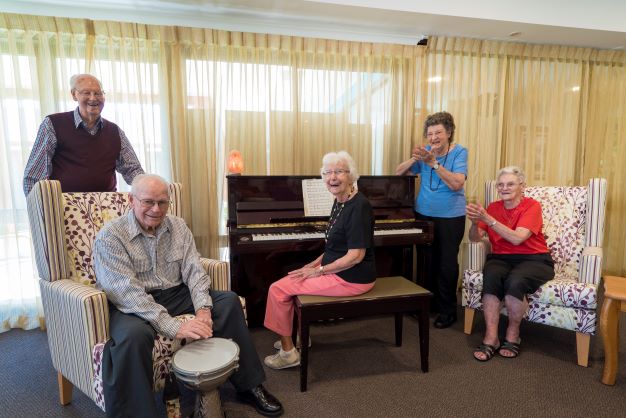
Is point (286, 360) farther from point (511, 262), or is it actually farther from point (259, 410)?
point (511, 262)

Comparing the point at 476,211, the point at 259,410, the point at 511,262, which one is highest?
the point at 476,211

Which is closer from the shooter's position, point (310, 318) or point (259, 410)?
point (259, 410)

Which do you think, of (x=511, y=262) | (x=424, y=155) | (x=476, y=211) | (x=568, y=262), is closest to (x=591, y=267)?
(x=568, y=262)

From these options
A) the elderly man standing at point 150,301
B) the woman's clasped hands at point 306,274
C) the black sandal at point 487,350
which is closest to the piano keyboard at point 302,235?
the woman's clasped hands at point 306,274

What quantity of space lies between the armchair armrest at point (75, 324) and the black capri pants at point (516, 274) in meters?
2.22

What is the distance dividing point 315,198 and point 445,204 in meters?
0.99

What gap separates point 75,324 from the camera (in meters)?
1.63

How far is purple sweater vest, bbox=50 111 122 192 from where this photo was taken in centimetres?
226

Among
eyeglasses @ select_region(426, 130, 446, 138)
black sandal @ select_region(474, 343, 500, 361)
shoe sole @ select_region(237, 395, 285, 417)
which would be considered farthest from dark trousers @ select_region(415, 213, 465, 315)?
shoe sole @ select_region(237, 395, 285, 417)

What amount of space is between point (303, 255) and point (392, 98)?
1.67 m

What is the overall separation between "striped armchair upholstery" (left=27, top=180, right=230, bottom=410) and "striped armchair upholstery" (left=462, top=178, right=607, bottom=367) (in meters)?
1.82

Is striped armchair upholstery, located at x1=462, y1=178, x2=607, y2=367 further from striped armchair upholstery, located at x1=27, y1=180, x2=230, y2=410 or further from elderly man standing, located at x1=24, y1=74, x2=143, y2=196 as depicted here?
elderly man standing, located at x1=24, y1=74, x2=143, y2=196

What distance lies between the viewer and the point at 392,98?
3.39 meters

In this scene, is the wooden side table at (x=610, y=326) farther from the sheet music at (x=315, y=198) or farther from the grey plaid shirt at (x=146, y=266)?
the grey plaid shirt at (x=146, y=266)
